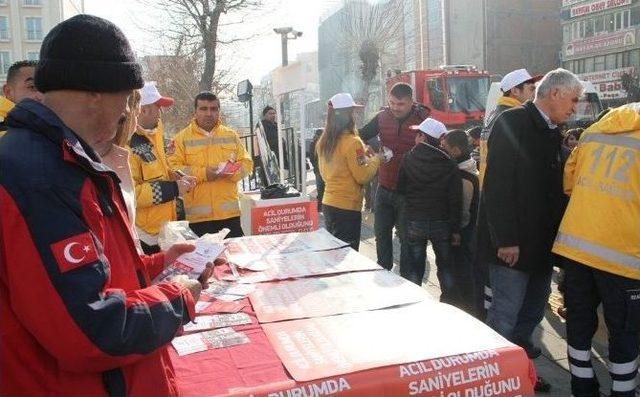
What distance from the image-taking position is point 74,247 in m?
1.15

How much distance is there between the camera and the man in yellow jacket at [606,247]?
2914 millimetres

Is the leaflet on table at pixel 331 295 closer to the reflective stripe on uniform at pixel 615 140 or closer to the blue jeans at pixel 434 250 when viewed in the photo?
the reflective stripe on uniform at pixel 615 140

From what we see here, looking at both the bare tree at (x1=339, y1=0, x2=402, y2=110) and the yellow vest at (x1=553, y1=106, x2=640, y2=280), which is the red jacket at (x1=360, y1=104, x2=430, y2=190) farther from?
the bare tree at (x1=339, y1=0, x2=402, y2=110)

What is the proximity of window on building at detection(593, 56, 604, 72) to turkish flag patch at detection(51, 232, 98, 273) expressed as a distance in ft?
164

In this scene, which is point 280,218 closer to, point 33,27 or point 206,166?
point 206,166

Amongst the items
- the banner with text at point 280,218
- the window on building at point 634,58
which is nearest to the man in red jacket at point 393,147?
the banner with text at point 280,218

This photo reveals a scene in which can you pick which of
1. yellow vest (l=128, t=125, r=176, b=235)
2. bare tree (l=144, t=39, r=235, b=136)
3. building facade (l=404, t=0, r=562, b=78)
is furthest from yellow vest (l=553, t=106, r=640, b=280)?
building facade (l=404, t=0, r=562, b=78)

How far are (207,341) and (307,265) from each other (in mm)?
999

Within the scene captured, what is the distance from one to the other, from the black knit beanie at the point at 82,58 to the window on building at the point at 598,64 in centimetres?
4980

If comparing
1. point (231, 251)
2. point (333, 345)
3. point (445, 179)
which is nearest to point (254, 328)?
point (333, 345)

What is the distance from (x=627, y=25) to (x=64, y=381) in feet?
161

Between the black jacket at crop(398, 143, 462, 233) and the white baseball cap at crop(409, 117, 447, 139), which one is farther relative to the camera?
the white baseball cap at crop(409, 117, 447, 139)

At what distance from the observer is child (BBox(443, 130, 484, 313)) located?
4.72 meters

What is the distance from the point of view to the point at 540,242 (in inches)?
135
